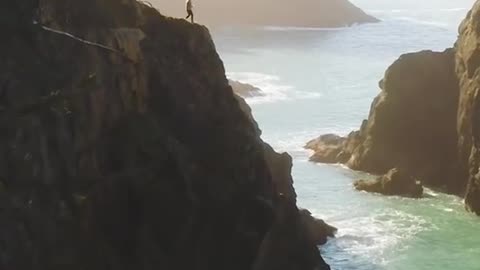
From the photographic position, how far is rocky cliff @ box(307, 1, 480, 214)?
64938mm

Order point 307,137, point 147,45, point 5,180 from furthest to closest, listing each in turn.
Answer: point 307,137 → point 147,45 → point 5,180

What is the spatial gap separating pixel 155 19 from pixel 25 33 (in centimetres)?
671

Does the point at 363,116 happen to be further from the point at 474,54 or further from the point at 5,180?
the point at 5,180

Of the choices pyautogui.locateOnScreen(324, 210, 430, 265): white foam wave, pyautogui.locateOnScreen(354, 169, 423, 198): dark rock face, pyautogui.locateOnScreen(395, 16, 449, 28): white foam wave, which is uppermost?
pyautogui.locateOnScreen(395, 16, 449, 28): white foam wave

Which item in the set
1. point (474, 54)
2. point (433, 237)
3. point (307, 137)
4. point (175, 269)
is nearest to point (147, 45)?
point (175, 269)

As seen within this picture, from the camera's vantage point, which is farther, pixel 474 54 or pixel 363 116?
pixel 363 116

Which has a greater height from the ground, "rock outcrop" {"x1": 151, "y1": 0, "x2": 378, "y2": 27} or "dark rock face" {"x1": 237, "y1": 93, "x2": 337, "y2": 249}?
"rock outcrop" {"x1": 151, "y1": 0, "x2": 378, "y2": 27}

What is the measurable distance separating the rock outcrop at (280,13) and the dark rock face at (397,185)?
3592 inches

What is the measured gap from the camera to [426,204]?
60625 mm

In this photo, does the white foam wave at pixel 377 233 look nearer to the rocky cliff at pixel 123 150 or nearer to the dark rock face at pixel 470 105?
the dark rock face at pixel 470 105

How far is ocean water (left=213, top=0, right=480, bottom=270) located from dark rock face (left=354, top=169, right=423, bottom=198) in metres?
0.81

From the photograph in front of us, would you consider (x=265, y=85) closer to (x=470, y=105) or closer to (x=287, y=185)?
(x=470, y=105)

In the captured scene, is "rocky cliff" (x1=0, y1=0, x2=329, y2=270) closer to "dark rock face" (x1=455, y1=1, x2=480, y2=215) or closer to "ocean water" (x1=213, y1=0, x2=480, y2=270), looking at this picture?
"ocean water" (x1=213, y1=0, x2=480, y2=270)

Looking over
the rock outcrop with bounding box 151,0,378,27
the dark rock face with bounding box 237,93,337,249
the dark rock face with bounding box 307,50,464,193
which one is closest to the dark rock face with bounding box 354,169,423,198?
the dark rock face with bounding box 307,50,464,193
